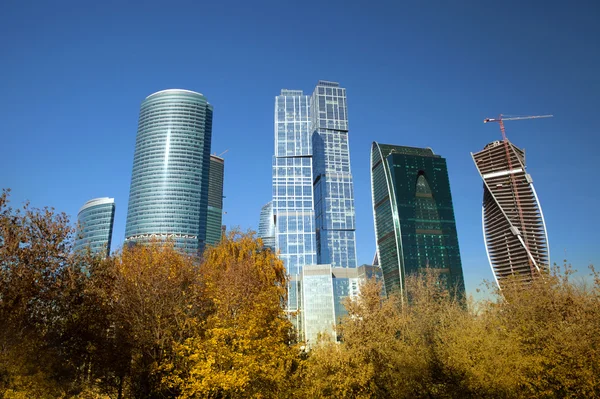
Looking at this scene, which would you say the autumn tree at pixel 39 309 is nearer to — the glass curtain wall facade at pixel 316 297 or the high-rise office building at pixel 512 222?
the glass curtain wall facade at pixel 316 297

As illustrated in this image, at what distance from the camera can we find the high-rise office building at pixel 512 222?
589 feet

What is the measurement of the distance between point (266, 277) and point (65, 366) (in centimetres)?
1837

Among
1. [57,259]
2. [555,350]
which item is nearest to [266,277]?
[57,259]

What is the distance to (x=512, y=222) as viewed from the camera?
185 m

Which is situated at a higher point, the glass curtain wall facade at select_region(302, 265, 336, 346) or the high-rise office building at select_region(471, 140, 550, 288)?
the high-rise office building at select_region(471, 140, 550, 288)

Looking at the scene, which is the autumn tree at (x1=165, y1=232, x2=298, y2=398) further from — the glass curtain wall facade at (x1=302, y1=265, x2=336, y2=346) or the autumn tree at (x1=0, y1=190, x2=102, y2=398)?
the glass curtain wall facade at (x1=302, y1=265, x2=336, y2=346)

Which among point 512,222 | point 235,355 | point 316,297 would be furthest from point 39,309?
point 512,222

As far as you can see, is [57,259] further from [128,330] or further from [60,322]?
[128,330]

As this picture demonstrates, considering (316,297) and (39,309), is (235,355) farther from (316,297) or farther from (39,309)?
(316,297)

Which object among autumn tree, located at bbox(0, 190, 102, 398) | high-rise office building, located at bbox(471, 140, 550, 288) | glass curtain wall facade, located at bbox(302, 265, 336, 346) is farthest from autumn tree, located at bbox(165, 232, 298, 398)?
high-rise office building, located at bbox(471, 140, 550, 288)

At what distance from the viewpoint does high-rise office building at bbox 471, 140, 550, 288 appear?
180 meters

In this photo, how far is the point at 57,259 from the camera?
80.9ft

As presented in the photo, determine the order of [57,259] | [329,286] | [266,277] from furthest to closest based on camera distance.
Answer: [329,286], [266,277], [57,259]

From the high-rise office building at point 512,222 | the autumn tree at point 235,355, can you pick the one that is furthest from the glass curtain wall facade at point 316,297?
the autumn tree at point 235,355
